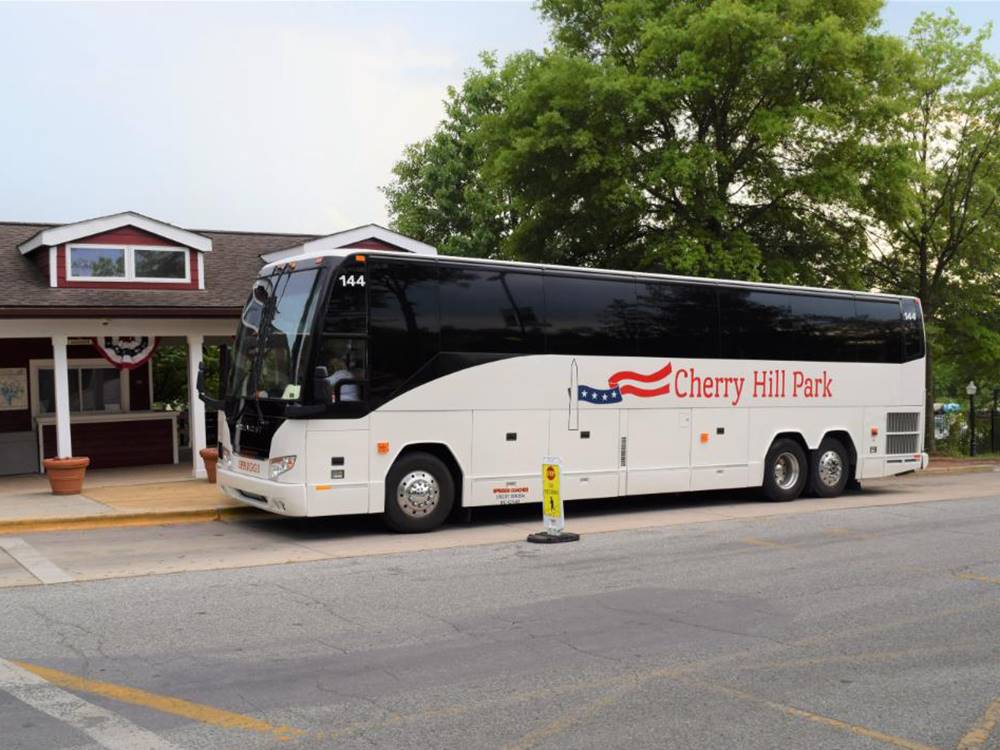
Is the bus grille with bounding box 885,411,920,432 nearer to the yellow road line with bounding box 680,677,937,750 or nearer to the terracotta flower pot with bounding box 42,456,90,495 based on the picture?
the yellow road line with bounding box 680,677,937,750

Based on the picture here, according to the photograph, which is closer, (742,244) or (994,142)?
(742,244)

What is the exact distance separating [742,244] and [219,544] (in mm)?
15938

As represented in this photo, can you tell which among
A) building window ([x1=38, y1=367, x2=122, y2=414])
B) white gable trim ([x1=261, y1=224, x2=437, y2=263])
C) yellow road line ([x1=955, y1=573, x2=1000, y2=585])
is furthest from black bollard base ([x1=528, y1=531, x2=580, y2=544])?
building window ([x1=38, y1=367, x2=122, y2=414])

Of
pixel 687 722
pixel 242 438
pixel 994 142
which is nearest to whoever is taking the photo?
pixel 687 722

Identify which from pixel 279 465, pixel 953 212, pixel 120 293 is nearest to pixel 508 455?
pixel 279 465

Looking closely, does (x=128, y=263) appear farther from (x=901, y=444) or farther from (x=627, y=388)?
(x=901, y=444)

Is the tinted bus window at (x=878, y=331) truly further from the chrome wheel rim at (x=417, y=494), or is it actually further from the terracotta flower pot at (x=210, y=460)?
the terracotta flower pot at (x=210, y=460)

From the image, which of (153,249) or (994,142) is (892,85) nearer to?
(994,142)

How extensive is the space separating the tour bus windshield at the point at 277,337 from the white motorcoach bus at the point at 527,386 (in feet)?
0.09

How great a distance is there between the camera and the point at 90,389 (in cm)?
2164

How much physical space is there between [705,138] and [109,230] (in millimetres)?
14215

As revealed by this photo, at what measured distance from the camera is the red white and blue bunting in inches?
710

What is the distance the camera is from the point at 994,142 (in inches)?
1134

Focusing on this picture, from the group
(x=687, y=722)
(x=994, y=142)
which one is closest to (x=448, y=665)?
(x=687, y=722)
